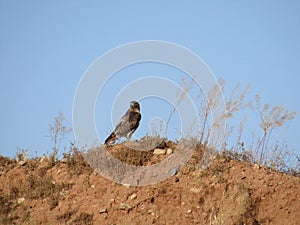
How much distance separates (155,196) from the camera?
387 inches

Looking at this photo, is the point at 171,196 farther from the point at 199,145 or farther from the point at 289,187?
the point at 289,187

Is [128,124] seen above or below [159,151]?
above

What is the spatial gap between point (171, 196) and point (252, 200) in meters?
1.55

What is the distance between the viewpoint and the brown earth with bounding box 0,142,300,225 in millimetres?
9523

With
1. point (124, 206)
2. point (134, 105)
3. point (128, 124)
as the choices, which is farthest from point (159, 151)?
point (124, 206)

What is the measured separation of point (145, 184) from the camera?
10164mm

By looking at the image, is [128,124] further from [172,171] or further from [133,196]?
[133,196]

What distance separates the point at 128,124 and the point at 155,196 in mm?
2656

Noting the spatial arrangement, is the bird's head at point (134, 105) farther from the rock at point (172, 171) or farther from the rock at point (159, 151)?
the rock at point (172, 171)

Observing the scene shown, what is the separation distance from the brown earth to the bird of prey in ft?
2.87

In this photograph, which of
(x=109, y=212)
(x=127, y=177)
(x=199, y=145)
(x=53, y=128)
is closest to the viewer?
(x=109, y=212)

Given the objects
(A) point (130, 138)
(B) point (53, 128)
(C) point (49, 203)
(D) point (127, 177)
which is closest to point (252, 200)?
(D) point (127, 177)

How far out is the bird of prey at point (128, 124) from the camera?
39.4 feet

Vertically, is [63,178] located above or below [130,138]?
below
